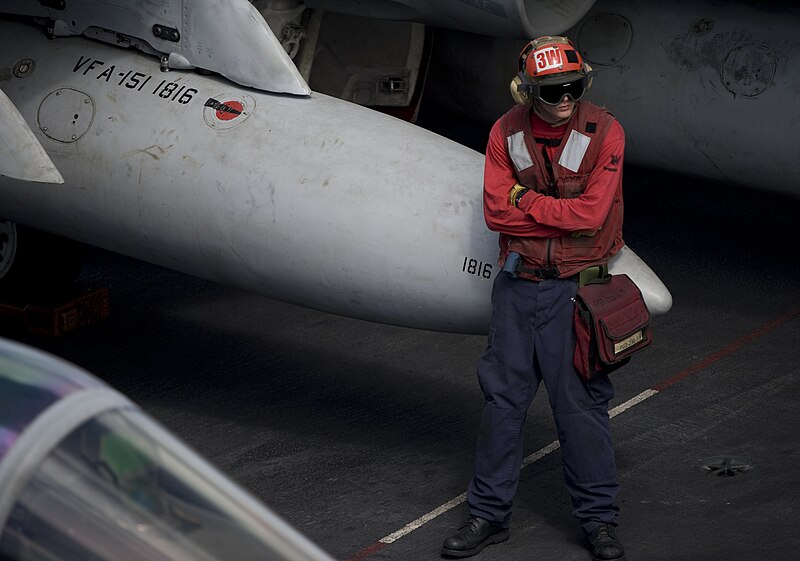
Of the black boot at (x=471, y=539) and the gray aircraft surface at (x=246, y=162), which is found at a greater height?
the gray aircraft surface at (x=246, y=162)

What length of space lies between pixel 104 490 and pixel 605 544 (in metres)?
2.54

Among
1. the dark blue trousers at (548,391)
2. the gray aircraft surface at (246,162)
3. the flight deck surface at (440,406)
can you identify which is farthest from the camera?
the gray aircraft surface at (246,162)

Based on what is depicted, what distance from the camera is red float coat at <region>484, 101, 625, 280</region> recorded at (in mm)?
4195

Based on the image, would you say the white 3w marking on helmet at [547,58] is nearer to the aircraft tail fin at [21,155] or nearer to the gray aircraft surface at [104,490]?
the aircraft tail fin at [21,155]

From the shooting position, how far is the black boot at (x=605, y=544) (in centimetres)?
423

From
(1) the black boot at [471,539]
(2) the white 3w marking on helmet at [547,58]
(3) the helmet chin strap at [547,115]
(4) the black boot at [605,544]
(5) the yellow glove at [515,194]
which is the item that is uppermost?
(2) the white 3w marking on helmet at [547,58]

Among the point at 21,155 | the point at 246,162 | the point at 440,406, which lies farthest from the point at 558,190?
the point at 21,155

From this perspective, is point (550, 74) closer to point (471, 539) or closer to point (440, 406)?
point (471, 539)

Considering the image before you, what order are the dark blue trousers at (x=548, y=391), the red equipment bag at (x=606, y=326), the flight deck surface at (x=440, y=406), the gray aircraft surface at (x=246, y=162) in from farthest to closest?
the gray aircraft surface at (x=246, y=162) < the flight deck surface at (x=440, y=406) < the dark blue trousers at (x=548, y=391) < the red equipment bag at (x=606, y=326)

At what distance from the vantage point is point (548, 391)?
4324 millimetres

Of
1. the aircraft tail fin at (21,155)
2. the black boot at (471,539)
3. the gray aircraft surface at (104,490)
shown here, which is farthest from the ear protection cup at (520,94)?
the gray aircraft surface at (104,490)

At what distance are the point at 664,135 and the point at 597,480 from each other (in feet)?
9.20

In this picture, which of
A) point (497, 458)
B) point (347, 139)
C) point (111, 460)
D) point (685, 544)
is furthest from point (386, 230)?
point (111, 460)

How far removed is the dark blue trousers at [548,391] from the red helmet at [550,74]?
0.59 metres
